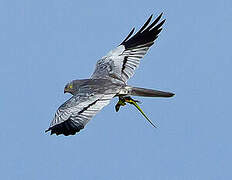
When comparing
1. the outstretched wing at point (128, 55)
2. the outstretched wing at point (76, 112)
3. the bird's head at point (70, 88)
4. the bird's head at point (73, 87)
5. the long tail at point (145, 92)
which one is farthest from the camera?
the outstretched wing at point (128, 55)

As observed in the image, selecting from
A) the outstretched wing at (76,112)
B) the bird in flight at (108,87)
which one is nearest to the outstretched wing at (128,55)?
the bird in flight at (108,87)

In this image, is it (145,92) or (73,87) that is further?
(73,87)

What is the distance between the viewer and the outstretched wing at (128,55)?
15.5 metres

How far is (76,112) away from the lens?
13391 mm

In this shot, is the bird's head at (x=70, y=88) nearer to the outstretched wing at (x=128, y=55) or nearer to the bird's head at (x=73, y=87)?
the bird's head at (x=73, y=87)

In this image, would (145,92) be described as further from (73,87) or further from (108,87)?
(73,87)

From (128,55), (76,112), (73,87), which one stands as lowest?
(76,112)

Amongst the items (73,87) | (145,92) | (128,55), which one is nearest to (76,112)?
(73,87)

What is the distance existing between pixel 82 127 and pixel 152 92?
2.14 metres

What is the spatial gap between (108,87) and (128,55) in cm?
204

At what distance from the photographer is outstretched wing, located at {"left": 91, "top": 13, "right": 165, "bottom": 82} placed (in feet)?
50.7

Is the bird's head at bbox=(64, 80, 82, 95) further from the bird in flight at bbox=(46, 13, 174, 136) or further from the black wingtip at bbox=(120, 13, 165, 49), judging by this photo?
the black wingtip at bbox=(120, 13, 165, 49)

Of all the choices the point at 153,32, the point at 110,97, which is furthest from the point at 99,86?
the point at 153,32

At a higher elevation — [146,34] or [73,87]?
[146,34]
